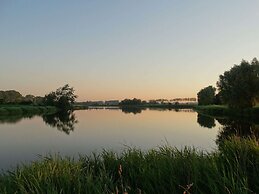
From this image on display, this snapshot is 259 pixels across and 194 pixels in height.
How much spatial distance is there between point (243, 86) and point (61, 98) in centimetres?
6838

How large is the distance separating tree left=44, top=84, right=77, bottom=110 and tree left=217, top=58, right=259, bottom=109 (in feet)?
208

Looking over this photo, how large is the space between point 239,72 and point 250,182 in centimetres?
4498

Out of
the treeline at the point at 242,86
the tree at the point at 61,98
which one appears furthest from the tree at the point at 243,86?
the tree at the point at 61,98

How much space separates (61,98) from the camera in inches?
4072

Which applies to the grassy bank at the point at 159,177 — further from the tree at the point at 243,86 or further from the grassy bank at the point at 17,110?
the grassy bank at the point at 17,110

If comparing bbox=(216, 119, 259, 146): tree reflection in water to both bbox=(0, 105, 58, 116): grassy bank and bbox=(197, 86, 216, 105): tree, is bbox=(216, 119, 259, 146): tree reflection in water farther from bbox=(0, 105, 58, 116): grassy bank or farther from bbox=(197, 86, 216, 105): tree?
bbox=(197, 86, 216, 105): tree

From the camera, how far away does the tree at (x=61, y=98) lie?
103 meters

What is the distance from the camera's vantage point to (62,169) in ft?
22.5

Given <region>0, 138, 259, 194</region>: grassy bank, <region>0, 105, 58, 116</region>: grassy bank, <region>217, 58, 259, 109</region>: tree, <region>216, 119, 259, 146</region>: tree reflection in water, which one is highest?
<region>217, 58, 259, 109</region>: tree

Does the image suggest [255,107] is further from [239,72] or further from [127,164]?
[127,164]

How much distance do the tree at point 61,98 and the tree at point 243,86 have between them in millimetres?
63423

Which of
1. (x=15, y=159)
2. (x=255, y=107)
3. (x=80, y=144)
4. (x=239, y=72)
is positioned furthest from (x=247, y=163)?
(x=239, y=72)

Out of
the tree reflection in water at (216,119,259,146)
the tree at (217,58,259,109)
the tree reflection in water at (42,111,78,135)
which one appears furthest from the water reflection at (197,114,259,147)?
the tree reflection in water at (42,111,78,135)

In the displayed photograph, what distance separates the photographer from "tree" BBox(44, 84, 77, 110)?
4055 inches
